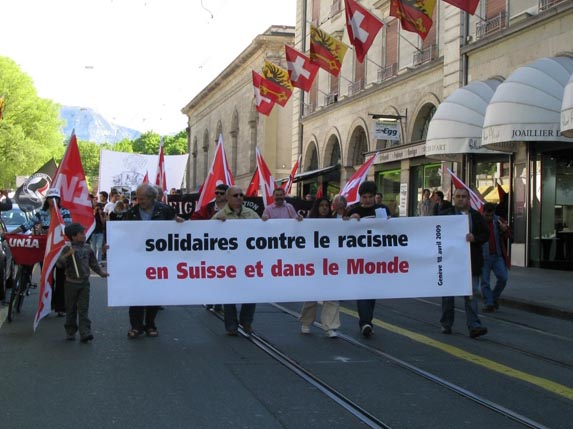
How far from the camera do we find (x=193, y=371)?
700cm

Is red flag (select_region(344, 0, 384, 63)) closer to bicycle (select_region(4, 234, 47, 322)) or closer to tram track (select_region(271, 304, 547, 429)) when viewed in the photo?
bicycle (select_region(4, 234, 47, 322))

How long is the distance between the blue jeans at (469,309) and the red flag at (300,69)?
1688cm

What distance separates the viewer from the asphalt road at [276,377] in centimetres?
557

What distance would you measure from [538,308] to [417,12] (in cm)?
978

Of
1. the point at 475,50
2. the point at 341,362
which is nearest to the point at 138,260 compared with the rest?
the point at 341,362

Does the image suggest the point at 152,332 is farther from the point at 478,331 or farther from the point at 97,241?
the point at 97,241

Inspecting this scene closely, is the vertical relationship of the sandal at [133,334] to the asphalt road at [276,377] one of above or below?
above

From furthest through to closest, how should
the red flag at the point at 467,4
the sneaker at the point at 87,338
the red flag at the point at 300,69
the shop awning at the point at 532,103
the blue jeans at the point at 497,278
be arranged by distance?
the red flag at the point at 300,69 → the red flag at the point at 467,4 → the shop awning at the point at 532,103 → the blue jeans at the point at 497,278 → the sneaker at the point at 87,338

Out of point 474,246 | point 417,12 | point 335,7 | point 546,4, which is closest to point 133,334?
point 474,246

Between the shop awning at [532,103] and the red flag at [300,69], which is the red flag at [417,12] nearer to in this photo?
the shop awning at [532,103]

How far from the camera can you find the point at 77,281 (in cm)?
854

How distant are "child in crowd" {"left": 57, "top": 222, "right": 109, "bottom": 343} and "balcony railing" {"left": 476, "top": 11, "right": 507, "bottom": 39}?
52.7ft

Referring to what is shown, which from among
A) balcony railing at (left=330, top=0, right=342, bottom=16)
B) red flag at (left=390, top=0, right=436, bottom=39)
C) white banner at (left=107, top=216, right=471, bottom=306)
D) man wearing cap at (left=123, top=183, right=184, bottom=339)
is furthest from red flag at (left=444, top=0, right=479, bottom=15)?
balcony railing at (left=330, top=0, right=342, bottom=16)

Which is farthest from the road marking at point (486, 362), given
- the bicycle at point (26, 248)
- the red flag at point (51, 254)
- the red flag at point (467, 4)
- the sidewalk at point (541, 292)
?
the red flag at point (467, 4)
